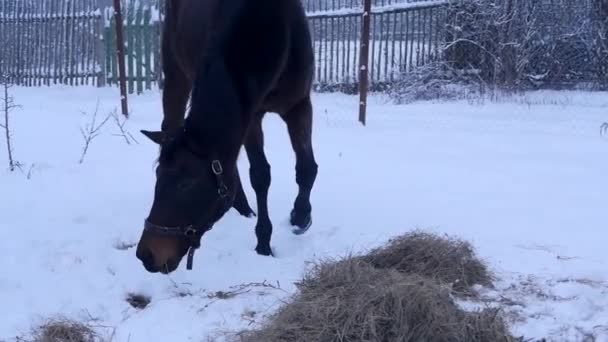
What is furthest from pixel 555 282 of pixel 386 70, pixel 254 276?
pixel 386 70

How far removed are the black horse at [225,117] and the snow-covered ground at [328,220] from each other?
1.06 ft

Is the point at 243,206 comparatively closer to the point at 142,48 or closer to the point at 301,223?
the point at 301,223

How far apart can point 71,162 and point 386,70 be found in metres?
7.18

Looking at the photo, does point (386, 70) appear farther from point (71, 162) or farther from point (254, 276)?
point (254, 276)

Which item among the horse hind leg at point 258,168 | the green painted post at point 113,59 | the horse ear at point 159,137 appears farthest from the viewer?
the green painted post at point 113,59

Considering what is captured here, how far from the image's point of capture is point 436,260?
3.70 meters

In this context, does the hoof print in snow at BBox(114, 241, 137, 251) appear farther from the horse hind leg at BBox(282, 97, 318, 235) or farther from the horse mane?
the horse mane

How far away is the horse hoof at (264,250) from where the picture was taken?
4172 millimetres

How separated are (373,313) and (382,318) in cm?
4

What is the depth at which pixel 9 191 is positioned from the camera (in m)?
5.20

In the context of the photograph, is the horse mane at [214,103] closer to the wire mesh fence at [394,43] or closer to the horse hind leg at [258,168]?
the horse hind leg at [258,168]

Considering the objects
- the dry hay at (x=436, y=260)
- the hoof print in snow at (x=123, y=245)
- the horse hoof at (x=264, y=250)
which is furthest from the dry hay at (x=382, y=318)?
the hoof print in snow at (x=123, y=245)

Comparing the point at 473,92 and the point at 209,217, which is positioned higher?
the point at 473,92

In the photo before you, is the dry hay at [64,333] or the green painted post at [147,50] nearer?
the dry hay at [64,333]
